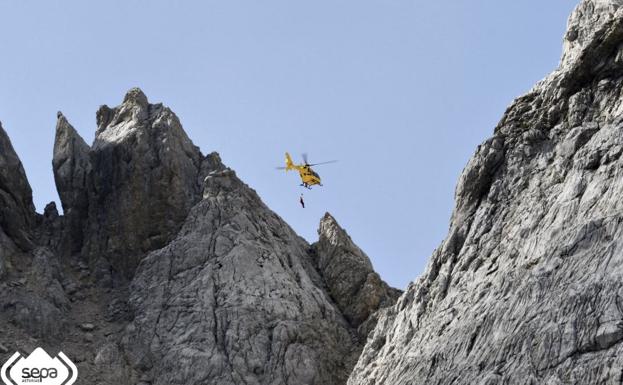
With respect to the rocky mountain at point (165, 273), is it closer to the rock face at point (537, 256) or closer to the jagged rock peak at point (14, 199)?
the jagged rock peak at point (14, 199)

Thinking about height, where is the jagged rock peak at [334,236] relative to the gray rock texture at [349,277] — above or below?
above

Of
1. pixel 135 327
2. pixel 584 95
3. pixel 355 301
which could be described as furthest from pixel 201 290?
pixel 584 95

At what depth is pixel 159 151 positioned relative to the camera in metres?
78.6

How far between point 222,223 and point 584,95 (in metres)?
27.3

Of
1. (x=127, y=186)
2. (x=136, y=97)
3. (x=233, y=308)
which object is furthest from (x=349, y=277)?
(x=136, y=97)

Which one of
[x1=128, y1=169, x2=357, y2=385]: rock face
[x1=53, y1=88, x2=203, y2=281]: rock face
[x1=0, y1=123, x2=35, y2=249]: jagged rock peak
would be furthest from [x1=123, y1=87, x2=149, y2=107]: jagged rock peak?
[x1=128, y1=169, x2=357, y2=385]: rock face

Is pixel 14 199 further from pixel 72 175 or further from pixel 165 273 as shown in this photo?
pixel 165 273

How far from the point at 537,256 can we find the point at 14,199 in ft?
134

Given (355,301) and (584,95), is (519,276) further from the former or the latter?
(355,301)

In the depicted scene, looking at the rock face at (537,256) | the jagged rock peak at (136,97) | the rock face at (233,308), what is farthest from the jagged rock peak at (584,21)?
the jagged rock peak at (136,97)
